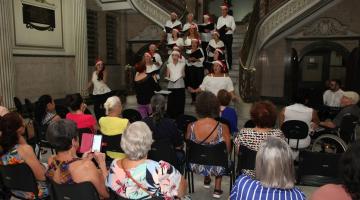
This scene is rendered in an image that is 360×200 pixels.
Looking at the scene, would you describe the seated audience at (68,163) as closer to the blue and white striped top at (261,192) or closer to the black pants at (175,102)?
the blue and white striped top at (261,192)

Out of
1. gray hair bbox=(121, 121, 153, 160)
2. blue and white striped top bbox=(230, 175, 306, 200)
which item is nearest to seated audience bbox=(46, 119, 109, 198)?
gray hair bbox=(121, 121, 153, 160)

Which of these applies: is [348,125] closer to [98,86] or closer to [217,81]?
[217,81]

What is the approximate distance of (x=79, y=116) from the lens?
13.2 feet

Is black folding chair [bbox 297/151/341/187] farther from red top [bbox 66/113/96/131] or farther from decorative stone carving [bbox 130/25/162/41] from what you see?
decorative stone carving [bbox 130/25/162/41]

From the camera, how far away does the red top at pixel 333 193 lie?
1.66 metres

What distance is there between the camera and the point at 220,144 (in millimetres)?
3326

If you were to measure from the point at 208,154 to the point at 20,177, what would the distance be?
1739 millimetres

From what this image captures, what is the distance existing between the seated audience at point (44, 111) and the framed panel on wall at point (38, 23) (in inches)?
190

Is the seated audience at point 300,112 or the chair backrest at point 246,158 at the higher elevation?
the seated audience at point 300,112

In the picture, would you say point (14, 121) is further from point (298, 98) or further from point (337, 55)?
point (337, 55)

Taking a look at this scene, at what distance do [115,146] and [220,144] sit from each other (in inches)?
43.8

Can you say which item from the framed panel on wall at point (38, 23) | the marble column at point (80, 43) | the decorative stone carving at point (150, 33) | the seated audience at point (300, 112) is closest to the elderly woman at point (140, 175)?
the seated audience at point (300, 112)

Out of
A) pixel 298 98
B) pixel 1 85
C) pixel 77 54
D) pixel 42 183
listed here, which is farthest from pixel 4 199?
pixel 77 54

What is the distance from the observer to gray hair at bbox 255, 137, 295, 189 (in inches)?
73.0
